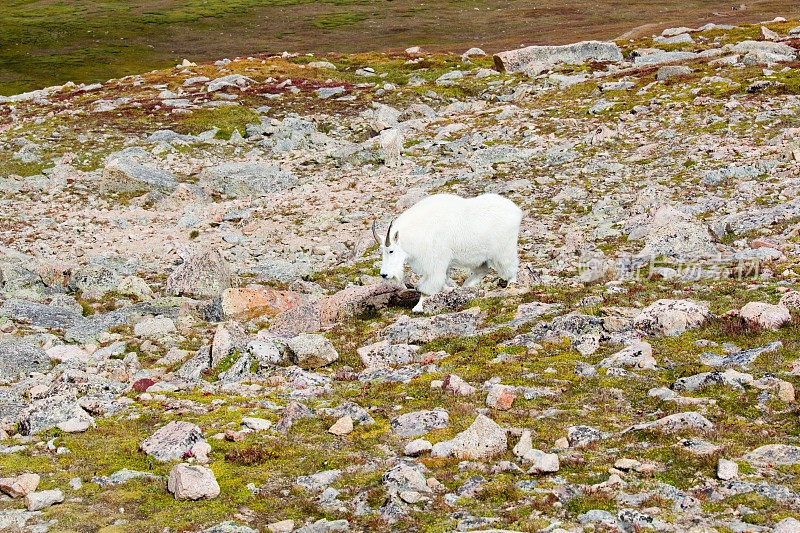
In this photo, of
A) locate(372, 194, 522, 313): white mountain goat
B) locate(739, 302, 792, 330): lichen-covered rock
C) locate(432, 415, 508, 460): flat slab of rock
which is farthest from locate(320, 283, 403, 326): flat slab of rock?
locate(432, 415, 508, 460): flat slab of rock

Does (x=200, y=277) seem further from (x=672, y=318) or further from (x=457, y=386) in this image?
(x=672, y=318)

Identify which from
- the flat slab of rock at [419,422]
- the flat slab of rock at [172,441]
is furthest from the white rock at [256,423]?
the flat slab of rock at [419,422]

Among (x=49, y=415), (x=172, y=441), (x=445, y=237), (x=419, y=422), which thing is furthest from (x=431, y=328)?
(x=49, y=415)

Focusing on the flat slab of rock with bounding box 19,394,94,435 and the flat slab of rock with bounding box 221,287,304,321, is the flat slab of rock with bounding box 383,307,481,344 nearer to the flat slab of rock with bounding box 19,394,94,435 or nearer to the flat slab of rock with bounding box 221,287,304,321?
the flat slab of rock with bounding box 221,287,304,321

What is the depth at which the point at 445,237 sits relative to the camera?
17141 millimetres

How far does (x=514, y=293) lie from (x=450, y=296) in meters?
1.29

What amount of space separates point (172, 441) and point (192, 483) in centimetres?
144

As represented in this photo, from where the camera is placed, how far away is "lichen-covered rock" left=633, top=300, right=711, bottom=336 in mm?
13078

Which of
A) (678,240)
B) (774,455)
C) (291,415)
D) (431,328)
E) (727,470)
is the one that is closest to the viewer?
(727,470)

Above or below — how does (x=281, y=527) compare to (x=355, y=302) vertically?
above

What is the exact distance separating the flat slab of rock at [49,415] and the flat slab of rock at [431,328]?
5.53 meters

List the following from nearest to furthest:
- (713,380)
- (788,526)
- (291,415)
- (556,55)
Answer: (788,526), (713,380), (291,415), (556,55)

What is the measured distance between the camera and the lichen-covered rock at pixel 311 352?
543 inches

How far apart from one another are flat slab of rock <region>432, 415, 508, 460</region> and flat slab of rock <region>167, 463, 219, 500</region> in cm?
246
